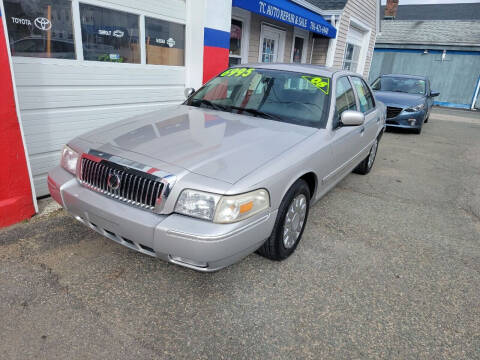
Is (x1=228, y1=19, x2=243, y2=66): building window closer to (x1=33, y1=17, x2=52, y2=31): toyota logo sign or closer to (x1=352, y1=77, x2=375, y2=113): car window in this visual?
(x1=352, y1=77, x2=375, y2=113): car window

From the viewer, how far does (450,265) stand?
315cm

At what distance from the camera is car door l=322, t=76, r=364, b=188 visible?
11.3 feet

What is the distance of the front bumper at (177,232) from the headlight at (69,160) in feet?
1.04

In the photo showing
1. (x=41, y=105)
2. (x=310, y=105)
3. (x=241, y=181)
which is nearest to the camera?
(x=241, y=181)

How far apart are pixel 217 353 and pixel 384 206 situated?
3.20 metres

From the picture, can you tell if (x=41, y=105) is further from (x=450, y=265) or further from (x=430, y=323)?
(x=450, y=265)

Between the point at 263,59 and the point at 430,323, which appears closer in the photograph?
the point at 430,323

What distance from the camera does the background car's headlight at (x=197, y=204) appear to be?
7.05 feet

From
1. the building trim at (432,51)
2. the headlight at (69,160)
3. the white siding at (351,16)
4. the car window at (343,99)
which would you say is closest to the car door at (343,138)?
the car window at (343,99)

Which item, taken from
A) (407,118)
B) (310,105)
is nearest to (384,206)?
(310,105)

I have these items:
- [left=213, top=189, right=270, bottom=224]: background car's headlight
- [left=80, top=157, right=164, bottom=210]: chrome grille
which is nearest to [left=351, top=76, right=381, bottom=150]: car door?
[left=213, top=189, right=270, bottom=224]: background car's headlight

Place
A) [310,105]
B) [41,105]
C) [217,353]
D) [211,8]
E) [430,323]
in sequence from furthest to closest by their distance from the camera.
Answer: [211,8] < [41,105] < [310,105] < [430,323] < [217,353]

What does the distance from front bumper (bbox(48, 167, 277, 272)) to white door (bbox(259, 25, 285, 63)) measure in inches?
297

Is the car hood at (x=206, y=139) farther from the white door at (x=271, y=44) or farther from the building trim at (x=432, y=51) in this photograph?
the building trim at (x=432, y=51)
